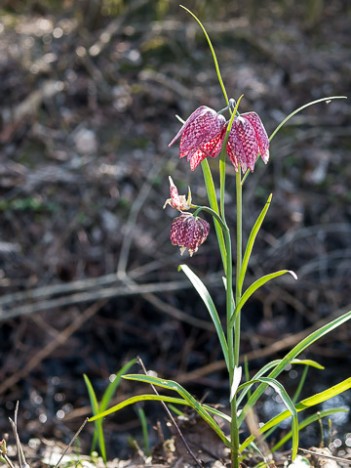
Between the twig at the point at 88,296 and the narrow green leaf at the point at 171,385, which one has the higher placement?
the narrow green leaf at the point at 171,385

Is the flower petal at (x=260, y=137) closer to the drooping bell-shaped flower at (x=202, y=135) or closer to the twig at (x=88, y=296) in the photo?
the drooping bell-shaped flower at (x=202, y=135)

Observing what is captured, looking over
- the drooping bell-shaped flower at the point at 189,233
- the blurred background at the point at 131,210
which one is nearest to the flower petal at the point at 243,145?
the drooping bell-shaped flower at the point at 189,233

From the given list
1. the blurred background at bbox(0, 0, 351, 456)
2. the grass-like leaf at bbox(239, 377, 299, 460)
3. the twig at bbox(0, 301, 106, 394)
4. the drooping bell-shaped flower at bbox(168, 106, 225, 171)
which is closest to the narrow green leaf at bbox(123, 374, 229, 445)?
the grass-like leaf at bbox(239, 377, 299, 460)

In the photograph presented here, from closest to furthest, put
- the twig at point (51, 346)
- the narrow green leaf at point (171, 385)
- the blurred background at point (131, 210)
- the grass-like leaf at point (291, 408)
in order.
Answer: the grass-like leaf at point (291, 408) < the narrow green leaf at point (171, 385) < the twig at point (51, 346) < the blurred background at point (131, 210)

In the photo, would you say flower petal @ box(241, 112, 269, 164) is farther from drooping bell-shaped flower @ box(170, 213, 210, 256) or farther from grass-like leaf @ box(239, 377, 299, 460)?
grass-like leaf @ box(239, 377, 299, 460)

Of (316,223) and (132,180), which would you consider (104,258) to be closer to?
(132,180)

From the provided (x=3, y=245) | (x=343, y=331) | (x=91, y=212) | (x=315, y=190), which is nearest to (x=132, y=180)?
(x=91, y=212)
